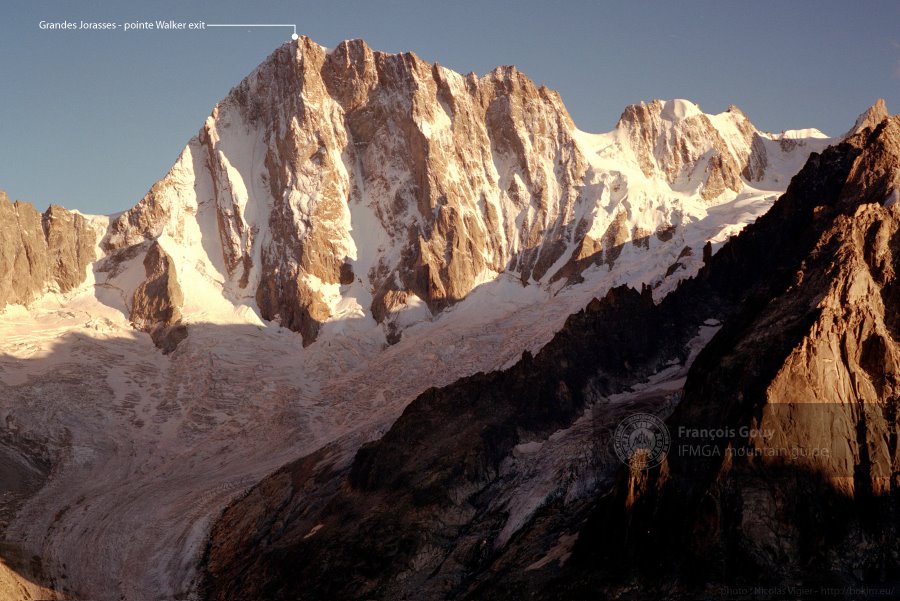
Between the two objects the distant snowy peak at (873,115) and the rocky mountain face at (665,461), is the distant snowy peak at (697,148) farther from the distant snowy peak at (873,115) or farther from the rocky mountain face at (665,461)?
the rocky mountain face at (665,461)

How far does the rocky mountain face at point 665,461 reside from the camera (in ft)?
196

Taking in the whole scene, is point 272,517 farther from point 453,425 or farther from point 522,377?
point 522,377

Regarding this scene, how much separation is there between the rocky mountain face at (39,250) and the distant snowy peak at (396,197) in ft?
16.0

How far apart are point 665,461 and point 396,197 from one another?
106 meters

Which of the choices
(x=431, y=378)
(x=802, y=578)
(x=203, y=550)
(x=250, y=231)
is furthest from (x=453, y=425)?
(x=250, y=231)

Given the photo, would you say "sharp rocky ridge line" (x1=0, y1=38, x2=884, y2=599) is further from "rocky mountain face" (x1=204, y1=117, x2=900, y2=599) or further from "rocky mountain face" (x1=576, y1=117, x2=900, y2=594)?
"rocky mountain face" (x1=576, y1=117, x2=900, y2=594)

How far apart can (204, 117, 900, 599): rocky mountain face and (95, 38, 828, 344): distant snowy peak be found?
1844 inches

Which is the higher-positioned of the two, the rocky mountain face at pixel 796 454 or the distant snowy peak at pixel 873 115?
the distant snowy peak at pixel 873 115

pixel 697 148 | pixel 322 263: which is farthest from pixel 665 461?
pixel 697 148

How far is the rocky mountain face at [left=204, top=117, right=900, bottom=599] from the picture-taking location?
196 feet

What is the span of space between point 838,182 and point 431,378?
52.4 meters

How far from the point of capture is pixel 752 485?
6012 cm

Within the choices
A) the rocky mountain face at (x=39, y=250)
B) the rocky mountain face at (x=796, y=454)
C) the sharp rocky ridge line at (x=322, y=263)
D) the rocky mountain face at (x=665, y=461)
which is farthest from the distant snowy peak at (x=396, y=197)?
the rocky mountain face at (x=796, y=454)

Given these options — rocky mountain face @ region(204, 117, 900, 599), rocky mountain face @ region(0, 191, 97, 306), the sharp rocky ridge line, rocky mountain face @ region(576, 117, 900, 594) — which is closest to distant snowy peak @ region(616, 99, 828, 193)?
the sharp rocky ridge line
